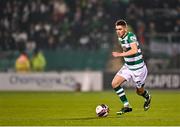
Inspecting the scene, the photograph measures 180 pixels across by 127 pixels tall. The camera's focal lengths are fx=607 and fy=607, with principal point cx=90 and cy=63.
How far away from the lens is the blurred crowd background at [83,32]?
104 feet

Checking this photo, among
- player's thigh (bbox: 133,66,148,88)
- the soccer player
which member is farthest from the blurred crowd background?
the soccer player

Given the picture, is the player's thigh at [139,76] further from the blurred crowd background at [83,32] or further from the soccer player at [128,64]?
the blurred crowd background at [83,32]

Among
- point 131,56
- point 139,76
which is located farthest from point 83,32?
point 131,56

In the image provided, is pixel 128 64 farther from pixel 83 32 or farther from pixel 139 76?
pixel 83 32

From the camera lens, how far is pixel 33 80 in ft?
106

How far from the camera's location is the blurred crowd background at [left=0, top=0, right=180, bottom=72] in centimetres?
3161

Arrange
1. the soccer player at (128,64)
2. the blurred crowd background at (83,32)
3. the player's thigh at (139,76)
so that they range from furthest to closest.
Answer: the blurred crowd background at (83,32) < the player's thigh at (139,76) < the soccer player at (128,64)

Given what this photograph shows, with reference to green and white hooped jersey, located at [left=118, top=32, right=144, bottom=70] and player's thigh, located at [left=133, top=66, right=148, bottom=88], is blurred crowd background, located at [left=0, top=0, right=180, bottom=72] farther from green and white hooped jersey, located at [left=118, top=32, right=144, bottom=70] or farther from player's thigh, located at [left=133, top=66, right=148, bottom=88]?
A: green and white hooped jersey, located at [left=118, top=32, right=144, bottom=70]

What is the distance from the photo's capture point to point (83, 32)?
33.5 metres

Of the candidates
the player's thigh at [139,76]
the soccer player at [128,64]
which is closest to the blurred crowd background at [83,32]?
the player's thigh at [139,76]

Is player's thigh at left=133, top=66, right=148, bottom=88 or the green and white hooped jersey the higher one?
the green and white hooped jersey

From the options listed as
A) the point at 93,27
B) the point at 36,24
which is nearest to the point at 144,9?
the point at 93,27

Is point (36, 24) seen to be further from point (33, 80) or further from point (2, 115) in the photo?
point (2, 115)

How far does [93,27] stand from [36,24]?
3.33 meters
